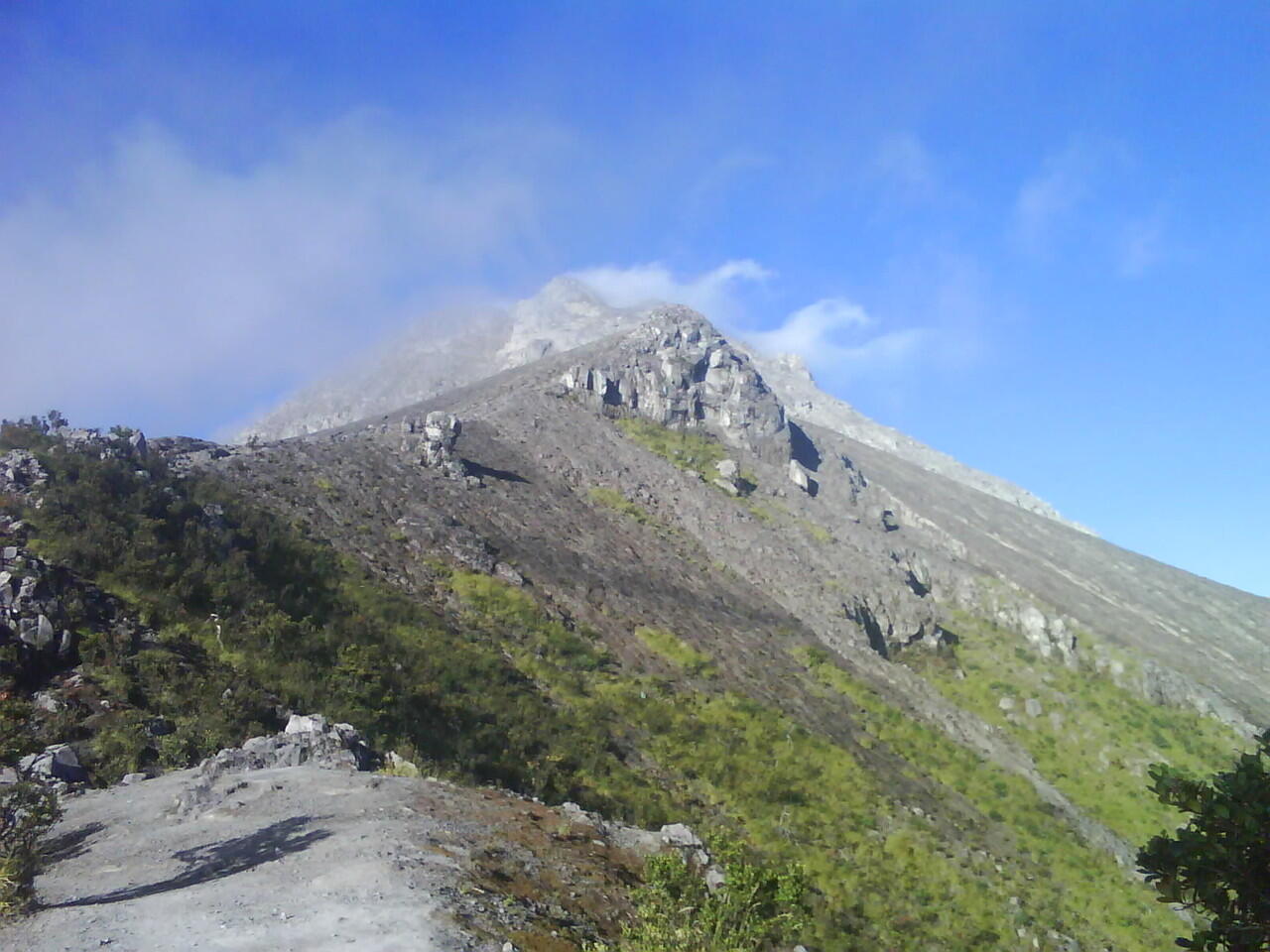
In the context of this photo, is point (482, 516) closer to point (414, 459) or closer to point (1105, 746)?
point (414, 459)

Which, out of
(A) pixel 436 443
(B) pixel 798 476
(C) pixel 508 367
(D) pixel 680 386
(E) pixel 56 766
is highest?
(C) pixel 508 367

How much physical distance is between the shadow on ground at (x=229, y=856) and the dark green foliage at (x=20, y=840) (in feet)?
1.88

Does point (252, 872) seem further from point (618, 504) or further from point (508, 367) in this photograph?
point (508, 367)

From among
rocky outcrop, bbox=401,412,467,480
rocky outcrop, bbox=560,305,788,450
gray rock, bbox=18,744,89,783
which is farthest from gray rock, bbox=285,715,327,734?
rocky outcrop, bbox=560,305,788,450

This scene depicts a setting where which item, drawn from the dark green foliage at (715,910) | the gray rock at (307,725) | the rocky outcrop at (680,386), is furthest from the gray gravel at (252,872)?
the rocky outcrop at (680,386)

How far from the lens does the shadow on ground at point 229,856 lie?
32.6 ft

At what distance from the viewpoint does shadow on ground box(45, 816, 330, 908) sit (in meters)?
9.93

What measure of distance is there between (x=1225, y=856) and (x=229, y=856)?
12.3 m

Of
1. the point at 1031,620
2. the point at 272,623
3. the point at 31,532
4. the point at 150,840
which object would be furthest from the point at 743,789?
the point at 1031,620

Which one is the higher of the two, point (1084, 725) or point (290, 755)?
point (1084, 725)

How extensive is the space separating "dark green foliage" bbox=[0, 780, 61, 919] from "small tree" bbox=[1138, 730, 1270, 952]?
11.7 metres

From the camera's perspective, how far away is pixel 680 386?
69.1 m

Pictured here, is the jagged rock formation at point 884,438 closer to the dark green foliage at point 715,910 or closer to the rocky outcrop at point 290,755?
the rocky outcrop at point 290,755

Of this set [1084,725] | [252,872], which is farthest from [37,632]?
[1084,725]
